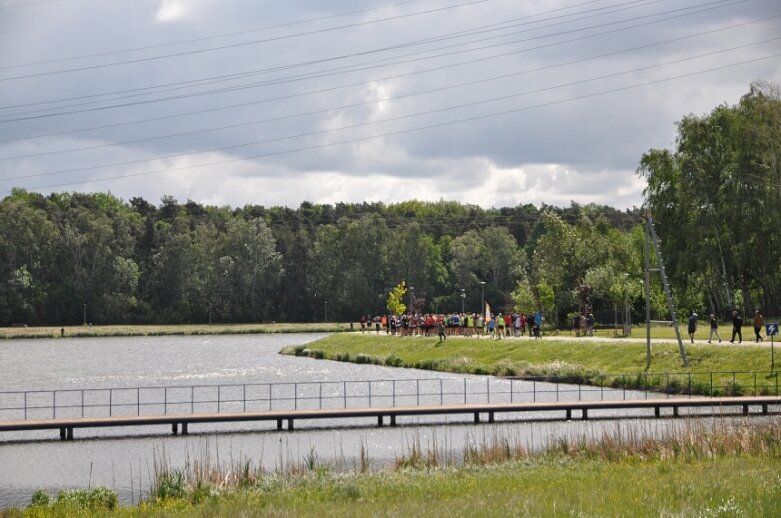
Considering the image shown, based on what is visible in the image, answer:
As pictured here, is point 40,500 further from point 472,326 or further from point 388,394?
point 472,326

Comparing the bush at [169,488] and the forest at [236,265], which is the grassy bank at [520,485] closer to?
the bush at [169,488]

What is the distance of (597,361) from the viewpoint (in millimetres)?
69125

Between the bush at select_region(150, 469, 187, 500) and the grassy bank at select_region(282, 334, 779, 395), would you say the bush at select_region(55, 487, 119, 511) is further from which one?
the grassy bank at select_region(282, 334, 779, 395)

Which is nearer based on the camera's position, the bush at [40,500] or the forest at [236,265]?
the bush at [40,500]

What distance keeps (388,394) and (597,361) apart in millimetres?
14116

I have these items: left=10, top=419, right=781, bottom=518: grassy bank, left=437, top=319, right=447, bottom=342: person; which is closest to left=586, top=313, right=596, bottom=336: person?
left=437, top=319, right=447, bottom=342: person

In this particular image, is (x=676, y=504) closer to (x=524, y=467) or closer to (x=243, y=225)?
(x=524, y=467)

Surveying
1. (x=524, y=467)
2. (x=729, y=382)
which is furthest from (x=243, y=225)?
(x=524, y=467)

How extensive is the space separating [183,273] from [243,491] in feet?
493

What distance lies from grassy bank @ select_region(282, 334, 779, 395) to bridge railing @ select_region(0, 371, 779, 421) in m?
0.12

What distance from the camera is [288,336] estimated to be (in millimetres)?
158500

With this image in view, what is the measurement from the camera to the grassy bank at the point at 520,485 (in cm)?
2580

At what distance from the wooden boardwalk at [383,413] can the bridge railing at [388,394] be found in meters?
0.91

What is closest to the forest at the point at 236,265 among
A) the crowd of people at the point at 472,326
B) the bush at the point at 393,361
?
the crowd of people at the point at 472,326
